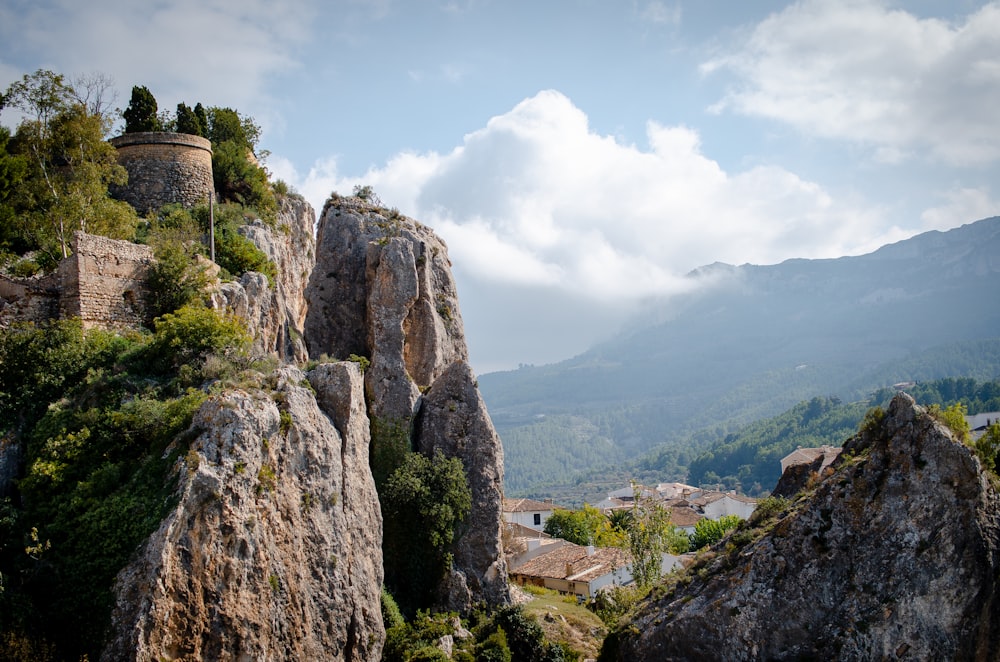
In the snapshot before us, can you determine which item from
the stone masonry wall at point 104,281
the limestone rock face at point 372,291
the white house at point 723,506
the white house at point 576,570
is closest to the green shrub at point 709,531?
the white house at point 576,570

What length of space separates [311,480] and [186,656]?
8.23 m

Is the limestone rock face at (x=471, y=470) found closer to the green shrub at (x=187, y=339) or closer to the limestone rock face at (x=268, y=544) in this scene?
the limestone rock face at (x=268, y=544)

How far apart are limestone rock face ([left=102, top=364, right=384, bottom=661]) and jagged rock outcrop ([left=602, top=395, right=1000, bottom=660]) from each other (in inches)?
501

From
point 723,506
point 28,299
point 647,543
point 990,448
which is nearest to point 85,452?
point 28,299

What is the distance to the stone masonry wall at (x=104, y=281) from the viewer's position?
32156 millimetres

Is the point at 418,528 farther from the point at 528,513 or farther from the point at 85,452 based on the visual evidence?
the point at 528,513

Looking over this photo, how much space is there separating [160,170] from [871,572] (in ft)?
141

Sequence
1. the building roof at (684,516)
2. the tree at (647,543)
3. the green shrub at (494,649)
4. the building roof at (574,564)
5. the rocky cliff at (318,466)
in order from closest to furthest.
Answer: the rocky cliff at (318,466) → the green shrub at (494,649) → the tree at (647,543) → the building roof at (574,564) → the building roof at (684,516)

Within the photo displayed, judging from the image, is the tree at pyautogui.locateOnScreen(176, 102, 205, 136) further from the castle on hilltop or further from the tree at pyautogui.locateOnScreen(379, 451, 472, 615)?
the tree at pyautogui.locateOnScreen(379, 451, 472, 615)

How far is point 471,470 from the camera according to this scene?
41.3 meters

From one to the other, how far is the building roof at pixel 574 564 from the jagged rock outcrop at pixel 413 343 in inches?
509

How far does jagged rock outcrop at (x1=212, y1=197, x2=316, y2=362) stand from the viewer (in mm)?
38406

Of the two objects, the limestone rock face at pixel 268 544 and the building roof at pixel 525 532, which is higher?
the limestone rock face at pixel 268 544

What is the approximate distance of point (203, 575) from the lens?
2461 cm
